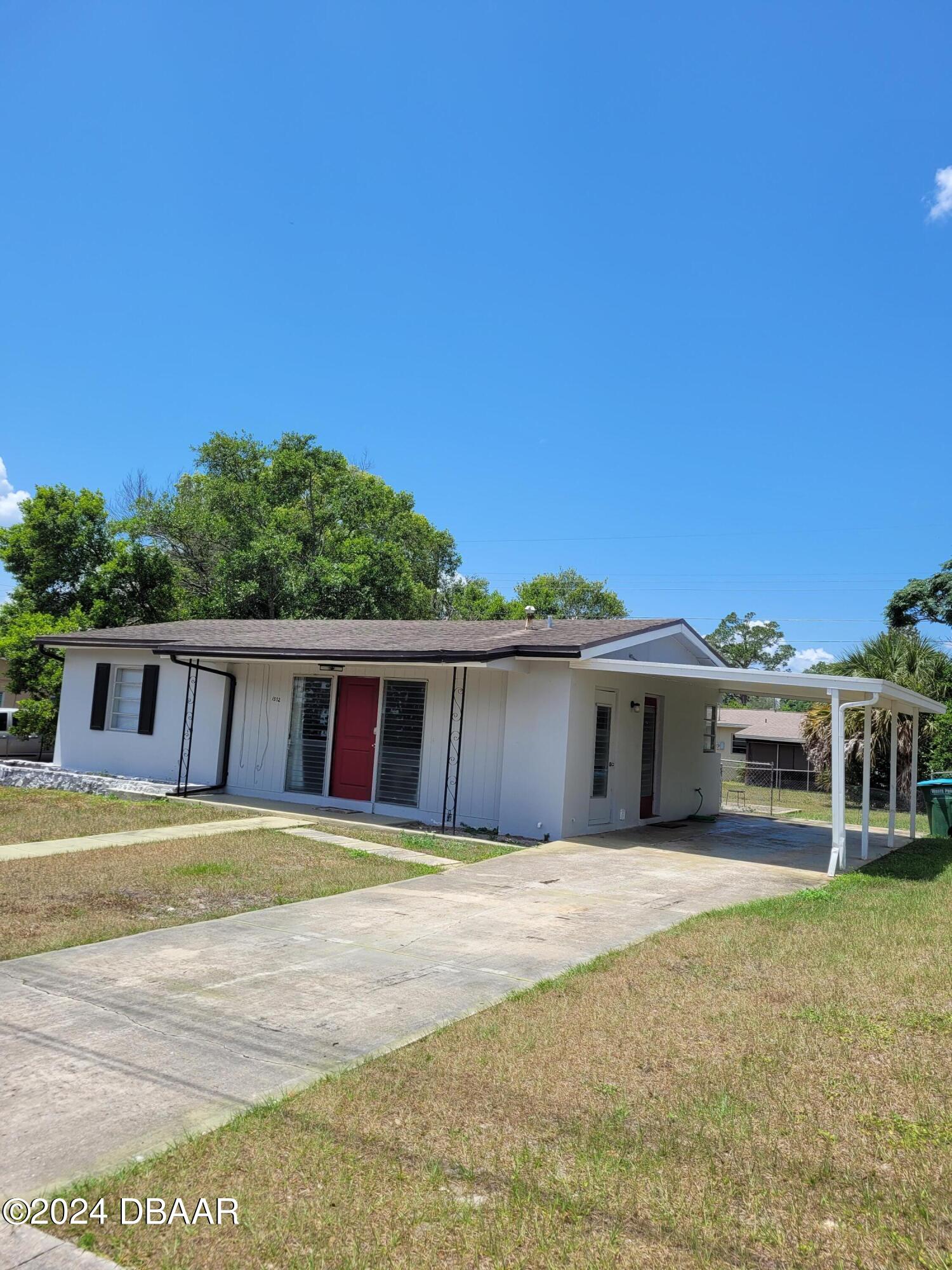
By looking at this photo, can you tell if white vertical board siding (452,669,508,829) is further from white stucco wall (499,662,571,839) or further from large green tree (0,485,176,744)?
large green tree (0,485,176,744)

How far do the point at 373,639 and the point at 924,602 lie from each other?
1046 inches

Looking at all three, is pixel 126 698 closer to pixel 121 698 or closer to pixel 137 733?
pixel 121 698

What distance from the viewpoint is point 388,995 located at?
5492 mm

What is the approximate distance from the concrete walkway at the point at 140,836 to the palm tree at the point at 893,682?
671 inches

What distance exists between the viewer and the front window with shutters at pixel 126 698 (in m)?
18.1

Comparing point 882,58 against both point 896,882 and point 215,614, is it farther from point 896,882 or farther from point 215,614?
point 215,614

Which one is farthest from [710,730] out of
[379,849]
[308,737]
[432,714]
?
[379,849]

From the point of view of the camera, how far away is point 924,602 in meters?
34.0

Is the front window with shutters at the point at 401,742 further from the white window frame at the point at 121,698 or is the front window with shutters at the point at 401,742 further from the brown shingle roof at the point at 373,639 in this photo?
the white window frame at the point at 121,698

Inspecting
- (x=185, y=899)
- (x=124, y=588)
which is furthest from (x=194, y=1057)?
(x=124, y=588)

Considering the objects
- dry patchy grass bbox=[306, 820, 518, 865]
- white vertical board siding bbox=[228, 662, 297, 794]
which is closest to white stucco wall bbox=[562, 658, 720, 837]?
dry patchy grass bbox=[306, 820, 518, 865]

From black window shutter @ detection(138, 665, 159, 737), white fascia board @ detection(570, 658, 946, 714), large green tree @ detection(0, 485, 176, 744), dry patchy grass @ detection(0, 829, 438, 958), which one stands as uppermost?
large green tree @ detection(0, 485, 176, 744)

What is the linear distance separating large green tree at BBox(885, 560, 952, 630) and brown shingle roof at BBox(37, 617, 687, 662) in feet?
73.9

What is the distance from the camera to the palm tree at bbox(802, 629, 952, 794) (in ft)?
81.3
